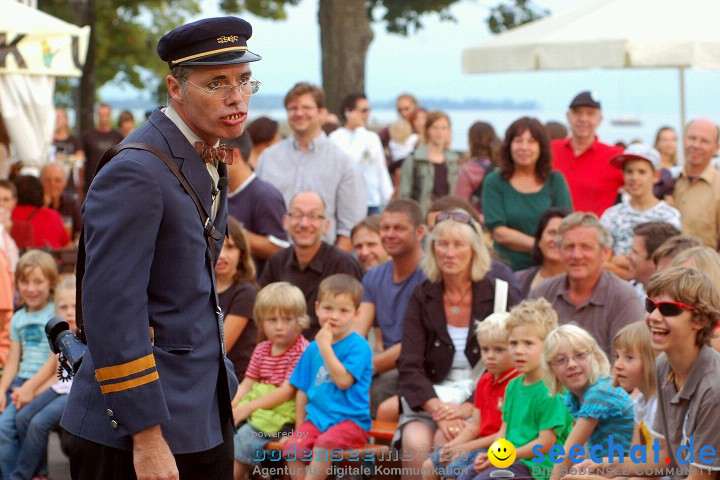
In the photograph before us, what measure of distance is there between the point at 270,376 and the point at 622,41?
514 cm

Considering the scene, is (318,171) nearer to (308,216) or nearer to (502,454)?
(308,216)

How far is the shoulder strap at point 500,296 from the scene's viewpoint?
5.91 meters

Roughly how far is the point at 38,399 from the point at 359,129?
5168 millimetres

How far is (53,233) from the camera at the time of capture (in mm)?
9422

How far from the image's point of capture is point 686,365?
4.26 m

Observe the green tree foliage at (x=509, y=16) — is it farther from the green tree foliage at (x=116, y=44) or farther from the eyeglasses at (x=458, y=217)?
the eyeglasses at (x=458, y=217)

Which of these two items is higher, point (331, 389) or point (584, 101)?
point (584, 101)

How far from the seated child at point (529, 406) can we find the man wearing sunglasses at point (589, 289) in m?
0.46

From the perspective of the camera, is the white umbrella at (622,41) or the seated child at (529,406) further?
the white umbrella at (622,41)

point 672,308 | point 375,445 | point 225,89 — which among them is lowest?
point 375,445

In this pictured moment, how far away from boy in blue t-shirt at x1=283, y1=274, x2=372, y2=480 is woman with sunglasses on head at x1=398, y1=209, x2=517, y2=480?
254 mm

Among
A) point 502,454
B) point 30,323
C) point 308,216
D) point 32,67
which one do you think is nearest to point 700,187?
point 308,216

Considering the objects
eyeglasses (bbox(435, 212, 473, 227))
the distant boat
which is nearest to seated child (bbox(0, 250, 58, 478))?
eyeglasses (bbox(435, 212, 473, 227))

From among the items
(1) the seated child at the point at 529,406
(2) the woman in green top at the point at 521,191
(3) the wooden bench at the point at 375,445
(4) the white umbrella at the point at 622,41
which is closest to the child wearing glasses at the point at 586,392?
(1) the seated child at the point at 529,406
